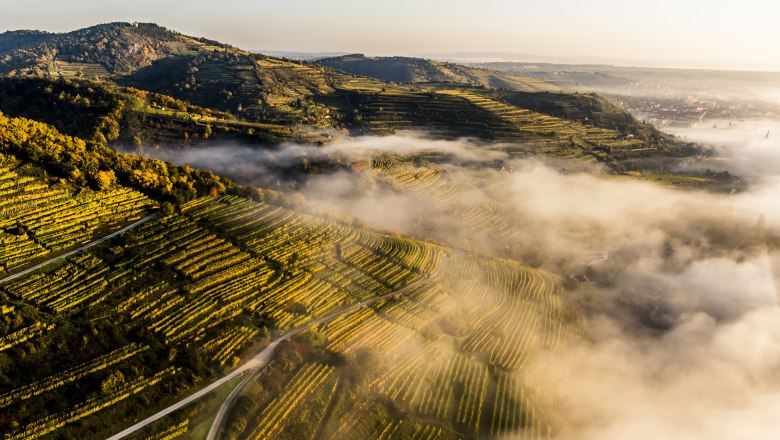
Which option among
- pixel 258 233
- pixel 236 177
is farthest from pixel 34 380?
pixel 236 177

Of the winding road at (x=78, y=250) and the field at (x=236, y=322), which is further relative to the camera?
the winding road at (x=78, y=250)

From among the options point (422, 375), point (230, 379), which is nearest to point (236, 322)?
point (230, 379)

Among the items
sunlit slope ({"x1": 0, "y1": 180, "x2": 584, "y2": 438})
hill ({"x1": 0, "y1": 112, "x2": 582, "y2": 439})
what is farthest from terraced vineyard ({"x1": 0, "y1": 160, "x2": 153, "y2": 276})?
sunlit slope ({"x1": 0, "y1": 180, "x2": 584, "y2": 438})

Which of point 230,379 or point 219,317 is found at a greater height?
point 219,317

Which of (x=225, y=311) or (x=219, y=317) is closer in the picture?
(x=219, y=317)

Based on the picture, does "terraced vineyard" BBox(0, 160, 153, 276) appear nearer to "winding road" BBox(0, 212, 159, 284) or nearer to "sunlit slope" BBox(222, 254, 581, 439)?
"winding road" BBox(0, 212, 159, 284)

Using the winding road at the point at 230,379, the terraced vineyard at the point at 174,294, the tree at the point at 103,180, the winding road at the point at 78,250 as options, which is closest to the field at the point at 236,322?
the terraced vineyard at the point at 174,294

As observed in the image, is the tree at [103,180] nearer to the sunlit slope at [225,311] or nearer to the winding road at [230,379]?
the sunlit slope at [225,311]

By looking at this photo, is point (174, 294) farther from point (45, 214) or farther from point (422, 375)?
point (422, 375)

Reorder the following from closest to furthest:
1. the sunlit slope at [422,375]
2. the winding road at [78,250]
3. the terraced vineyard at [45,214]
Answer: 1. the sunlit slope at [422,375]
2. the winding road at [78,250]
3. the terraced vineyard at [45,214]

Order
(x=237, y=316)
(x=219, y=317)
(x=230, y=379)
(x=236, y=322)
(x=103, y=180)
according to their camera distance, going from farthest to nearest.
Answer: (x=103, y=180), (x=237, y=316), (x=236, y=322), (x=219, y=317), (x=230, y=379)

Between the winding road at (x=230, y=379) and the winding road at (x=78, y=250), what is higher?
the winding road at (x=78, y=250)
